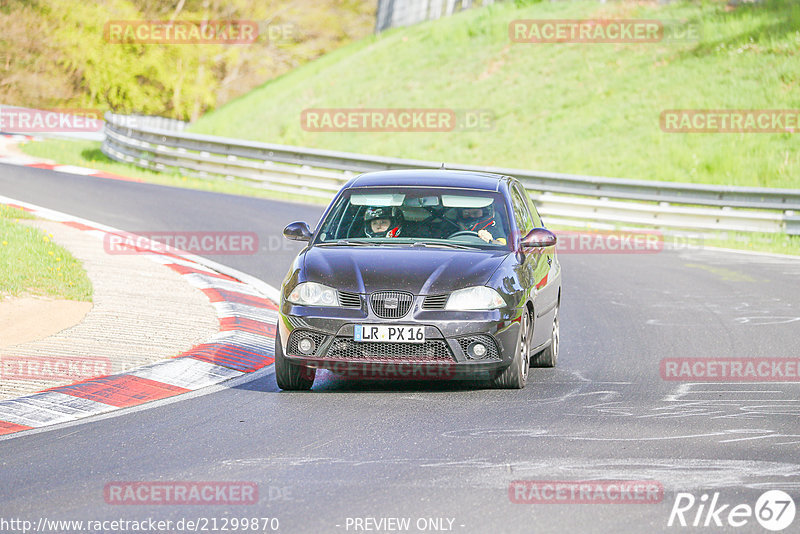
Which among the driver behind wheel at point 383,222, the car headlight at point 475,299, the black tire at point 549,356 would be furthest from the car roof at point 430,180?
the car headlight at point 475,299

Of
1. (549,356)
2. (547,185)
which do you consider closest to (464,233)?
(549,356)

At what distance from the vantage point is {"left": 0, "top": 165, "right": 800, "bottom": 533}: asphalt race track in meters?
5.79

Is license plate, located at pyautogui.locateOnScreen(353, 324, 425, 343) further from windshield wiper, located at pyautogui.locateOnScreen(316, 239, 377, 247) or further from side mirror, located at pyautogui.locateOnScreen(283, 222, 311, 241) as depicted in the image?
side mirror, located at pyautogui.locateOnScreen(283, 222, 311, 241)

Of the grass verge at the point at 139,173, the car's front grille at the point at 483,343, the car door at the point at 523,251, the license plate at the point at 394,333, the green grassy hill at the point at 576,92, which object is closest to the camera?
the license plate at the point at 394,333

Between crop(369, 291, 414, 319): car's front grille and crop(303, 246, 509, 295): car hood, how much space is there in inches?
A: 2.3

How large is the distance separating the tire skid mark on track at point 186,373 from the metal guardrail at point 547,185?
378 inches

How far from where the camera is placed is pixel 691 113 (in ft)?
105

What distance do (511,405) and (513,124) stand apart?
27123 millimetres

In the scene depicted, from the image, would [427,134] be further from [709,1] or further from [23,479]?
[23,479]

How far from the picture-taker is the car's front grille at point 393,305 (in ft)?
28.0

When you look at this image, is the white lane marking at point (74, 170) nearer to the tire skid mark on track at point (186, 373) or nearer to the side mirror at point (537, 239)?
the tire skid mark on track at point (186, 373)

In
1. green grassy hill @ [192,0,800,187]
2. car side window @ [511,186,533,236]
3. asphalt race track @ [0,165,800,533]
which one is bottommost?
asphalt race track @ [0,165,800,533]

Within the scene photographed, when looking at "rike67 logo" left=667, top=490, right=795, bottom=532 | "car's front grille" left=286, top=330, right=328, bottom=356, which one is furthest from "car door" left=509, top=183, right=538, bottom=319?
"rike67 logo" left=667, top=490, right=795, bottom=532

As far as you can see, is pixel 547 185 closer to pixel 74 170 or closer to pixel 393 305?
pixel 74 170
